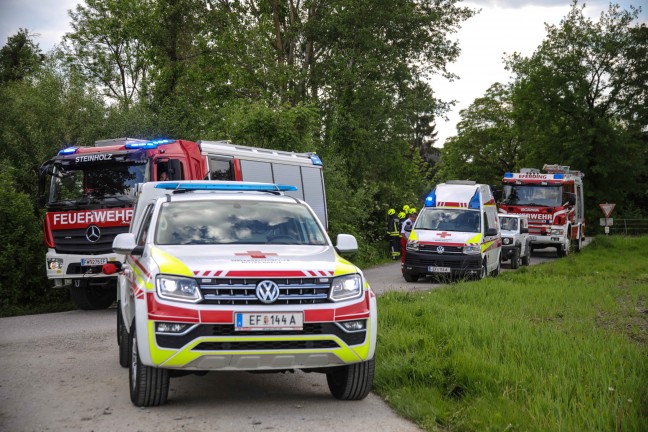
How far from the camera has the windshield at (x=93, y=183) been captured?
14.8 meters

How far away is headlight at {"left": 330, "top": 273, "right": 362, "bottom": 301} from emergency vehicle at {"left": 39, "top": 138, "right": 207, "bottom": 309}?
855 cm

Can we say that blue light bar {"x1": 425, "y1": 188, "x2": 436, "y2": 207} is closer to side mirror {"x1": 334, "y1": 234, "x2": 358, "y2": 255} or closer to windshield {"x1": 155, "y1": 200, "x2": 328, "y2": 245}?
windshield {"x1": 155, "y1": 200, "x2": 328, "y2": 245}

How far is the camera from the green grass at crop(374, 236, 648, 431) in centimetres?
596

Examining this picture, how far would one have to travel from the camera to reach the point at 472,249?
20.3 meters

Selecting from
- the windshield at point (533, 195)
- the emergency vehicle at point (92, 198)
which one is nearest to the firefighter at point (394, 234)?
the windshield at point (533, 195)

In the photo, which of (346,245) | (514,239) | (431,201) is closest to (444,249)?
(431,201)

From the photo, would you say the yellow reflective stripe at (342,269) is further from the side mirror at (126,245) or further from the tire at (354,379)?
the side mirror at (126,245)

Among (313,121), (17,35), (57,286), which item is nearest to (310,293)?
(57,286)

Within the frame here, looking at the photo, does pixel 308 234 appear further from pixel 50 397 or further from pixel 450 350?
pixel 50 397

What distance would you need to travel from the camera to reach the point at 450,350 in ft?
27.9

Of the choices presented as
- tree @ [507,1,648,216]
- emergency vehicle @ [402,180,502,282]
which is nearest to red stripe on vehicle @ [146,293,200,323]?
emergency vehicle @ [402,180,502,282]

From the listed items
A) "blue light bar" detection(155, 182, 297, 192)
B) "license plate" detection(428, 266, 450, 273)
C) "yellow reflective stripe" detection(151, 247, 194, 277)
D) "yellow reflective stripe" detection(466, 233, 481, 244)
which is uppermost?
"blue light bar" detection(155, 182, 297, 192)

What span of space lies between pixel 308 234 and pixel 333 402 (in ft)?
5.40

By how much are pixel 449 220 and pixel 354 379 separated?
49.2 feet
